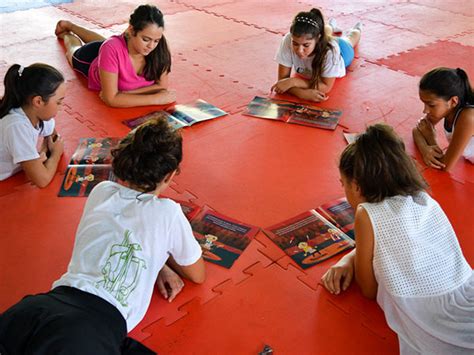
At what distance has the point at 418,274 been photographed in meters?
1.65

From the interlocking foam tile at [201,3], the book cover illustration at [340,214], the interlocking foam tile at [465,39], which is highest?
the interlocking foam tile at [465,39]

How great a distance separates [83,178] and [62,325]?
144cm

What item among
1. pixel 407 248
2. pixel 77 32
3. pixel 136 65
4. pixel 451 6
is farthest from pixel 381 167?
pixel 451 6

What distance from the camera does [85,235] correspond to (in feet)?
5.40

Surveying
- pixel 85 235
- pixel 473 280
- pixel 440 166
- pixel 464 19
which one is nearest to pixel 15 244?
pixel 85 235

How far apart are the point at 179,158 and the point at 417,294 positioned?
40.5 inches

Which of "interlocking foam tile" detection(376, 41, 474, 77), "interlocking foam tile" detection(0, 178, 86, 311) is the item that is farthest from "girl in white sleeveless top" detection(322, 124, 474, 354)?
"interlocking foam tile" detection(376, 41, 474, 77)

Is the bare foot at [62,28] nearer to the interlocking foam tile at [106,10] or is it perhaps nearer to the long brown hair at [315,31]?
the interlocking foam tile at [106,10]

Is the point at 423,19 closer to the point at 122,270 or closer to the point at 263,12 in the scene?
the point at 263,12

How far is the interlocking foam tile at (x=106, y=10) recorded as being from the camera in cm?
532

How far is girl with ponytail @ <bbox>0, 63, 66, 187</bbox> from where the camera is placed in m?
2.43

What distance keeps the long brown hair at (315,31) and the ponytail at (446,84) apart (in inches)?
38.9

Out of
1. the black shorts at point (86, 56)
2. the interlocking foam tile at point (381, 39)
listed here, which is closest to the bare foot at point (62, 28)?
the black shorts at point (86, 56)

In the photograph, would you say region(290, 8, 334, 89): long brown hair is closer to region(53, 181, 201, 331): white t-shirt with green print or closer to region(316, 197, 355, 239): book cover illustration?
region(316, 197, 355, 239): book cover illustration
